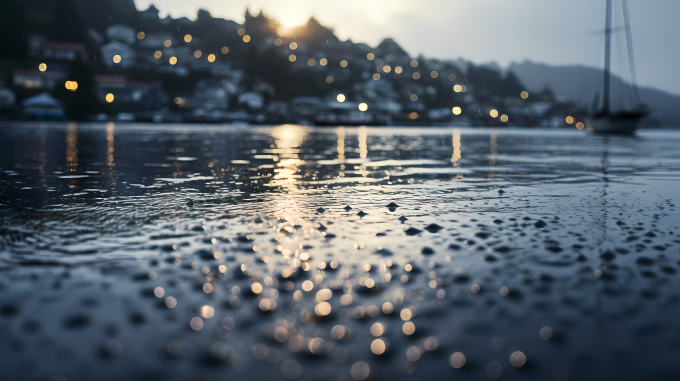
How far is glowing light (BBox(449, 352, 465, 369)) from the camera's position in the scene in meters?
3.03

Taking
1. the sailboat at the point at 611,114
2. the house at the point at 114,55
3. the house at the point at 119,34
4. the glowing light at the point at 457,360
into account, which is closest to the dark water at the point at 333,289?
the glowing light at the point at 457,360

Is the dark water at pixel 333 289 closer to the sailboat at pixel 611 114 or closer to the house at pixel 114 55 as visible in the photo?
the sailboat at pixel 611 114

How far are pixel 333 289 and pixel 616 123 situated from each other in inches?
3172

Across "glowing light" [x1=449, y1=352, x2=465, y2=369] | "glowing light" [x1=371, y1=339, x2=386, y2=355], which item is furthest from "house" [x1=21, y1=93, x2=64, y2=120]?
"glowing light" [x1=449, y1=352, x2=465, y2=369]

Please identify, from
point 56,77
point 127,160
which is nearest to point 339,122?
point 56,77

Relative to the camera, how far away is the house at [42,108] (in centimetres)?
9550

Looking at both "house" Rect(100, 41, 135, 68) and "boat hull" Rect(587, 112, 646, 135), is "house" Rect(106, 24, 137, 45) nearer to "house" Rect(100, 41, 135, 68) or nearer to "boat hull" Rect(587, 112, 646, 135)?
"house" Rect(100, 41, 135, 68)

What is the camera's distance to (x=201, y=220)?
733 cm

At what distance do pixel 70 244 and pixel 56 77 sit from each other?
140m

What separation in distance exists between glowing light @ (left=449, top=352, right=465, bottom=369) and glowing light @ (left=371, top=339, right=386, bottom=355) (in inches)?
18.2

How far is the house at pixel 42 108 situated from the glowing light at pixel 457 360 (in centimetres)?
11212

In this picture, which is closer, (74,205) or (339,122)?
(74,205)

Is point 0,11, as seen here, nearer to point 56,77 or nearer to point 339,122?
point 56,77

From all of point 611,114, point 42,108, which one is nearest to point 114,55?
point 42,108
